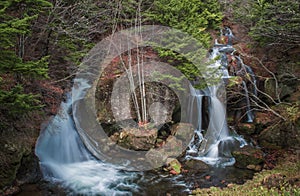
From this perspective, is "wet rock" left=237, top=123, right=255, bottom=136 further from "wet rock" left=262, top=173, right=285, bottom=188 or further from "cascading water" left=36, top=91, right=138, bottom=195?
"cascading water" left=36, top=91, right=138, bottom=195

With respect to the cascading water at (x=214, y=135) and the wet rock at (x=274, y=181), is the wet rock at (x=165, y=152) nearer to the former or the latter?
the cascading water at (x=214, y=135)

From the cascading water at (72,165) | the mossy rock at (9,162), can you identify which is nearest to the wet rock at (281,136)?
the cascading water at (72,165)

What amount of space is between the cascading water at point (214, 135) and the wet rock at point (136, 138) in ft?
4.67

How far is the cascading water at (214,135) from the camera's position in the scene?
8.46 metres

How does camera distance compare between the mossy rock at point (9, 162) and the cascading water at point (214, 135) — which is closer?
the mossy rock at point (9, 162)

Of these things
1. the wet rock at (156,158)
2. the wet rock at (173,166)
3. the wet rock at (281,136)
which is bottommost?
the wet rock at (173,166)

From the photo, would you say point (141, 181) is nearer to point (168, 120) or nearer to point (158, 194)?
point (158, 194)

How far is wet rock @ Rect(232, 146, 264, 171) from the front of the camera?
25.0 feet

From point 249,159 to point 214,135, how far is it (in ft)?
6.22

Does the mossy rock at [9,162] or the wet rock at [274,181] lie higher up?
the mossy rock at [9,162]

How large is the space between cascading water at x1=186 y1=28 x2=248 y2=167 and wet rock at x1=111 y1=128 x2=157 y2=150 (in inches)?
56.1

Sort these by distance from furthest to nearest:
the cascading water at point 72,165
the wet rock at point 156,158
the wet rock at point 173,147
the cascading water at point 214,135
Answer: the cascading water at point 214,135 → the wet rock at point 173,147 → the wet rock at point 156,158 → the cascading water at point 72,165

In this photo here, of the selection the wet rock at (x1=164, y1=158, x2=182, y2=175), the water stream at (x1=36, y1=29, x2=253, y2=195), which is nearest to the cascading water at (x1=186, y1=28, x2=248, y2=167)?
the water stream at (x1=36, y1=29, x2=253, y2=195)

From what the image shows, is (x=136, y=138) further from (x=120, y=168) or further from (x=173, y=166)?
(x=173, y=166)
